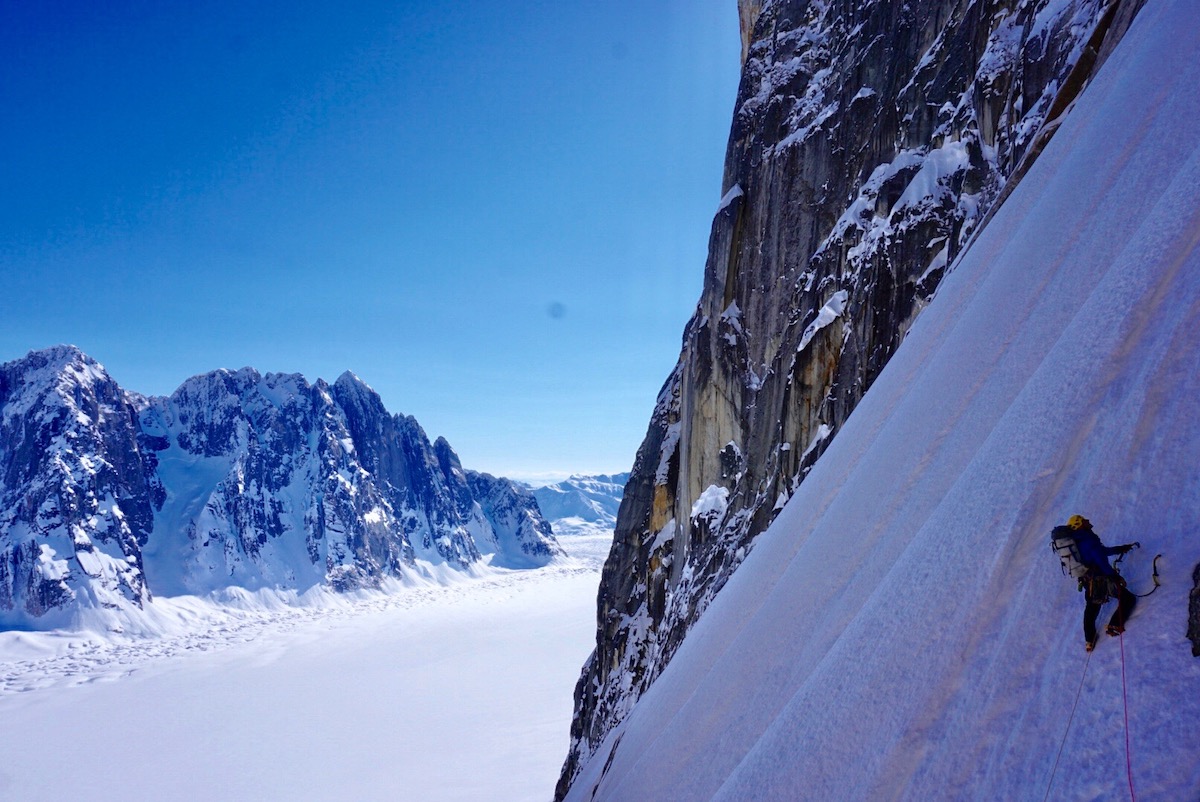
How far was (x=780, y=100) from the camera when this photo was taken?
83.6 ft

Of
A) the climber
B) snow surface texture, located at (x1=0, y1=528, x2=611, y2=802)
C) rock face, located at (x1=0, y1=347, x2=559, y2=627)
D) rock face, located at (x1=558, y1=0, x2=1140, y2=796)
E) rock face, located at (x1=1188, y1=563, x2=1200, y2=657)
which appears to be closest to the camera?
rock face, located at (x1=1188, y1=563, x2=1200, y2=657)

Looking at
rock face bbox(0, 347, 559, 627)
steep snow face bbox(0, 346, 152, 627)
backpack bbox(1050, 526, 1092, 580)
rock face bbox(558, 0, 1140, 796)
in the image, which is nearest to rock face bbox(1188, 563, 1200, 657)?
backpack bbox(1050, 526, 1092, 580)

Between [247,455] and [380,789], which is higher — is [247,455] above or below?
above

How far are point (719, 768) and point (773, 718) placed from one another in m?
0.97

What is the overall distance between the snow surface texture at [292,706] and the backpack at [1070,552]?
46812 mm

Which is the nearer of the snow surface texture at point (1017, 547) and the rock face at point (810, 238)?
the snow surface texture at point (1017, 547)

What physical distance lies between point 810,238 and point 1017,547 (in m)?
20.1

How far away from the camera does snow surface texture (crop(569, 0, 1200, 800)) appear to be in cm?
303

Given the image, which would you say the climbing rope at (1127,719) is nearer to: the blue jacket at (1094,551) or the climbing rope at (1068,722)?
the climbing rope at (1068,722)

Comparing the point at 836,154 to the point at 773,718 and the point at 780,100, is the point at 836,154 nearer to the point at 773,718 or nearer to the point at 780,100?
the point at 780,100

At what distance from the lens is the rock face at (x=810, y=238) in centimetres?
1438

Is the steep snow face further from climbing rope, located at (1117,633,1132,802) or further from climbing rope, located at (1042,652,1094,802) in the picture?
climbing rope, located at (1117,633,1132,802)

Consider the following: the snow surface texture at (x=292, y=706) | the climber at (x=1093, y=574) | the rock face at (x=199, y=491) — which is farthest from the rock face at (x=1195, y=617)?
the rock face at (x=199, y=491)

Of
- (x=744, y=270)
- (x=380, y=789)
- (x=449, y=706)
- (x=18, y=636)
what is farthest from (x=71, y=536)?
(x=744, y=270)
